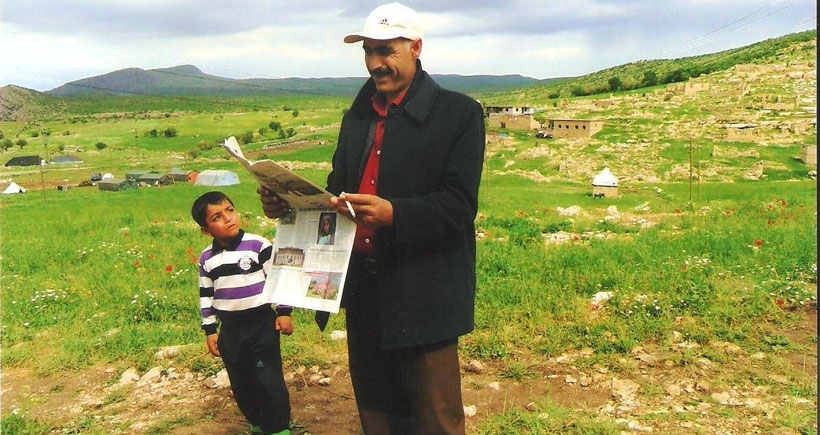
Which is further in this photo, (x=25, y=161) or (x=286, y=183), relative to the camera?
(x=25, y=161)

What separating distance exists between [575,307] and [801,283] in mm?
2341

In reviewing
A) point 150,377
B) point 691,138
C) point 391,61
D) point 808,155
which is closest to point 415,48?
point 391,61

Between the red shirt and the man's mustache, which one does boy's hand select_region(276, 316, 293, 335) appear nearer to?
the red shirt

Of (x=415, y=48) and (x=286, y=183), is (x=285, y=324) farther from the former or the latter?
(x=415, y=48)

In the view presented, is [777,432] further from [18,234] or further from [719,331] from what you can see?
[18,234]

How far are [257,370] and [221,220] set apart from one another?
91 cm

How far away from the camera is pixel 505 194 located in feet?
96.8

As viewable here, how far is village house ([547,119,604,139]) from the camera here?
185 feet

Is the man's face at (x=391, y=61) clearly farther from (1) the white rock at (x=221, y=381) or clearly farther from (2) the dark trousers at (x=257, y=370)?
(1) the white rock at (x=221, y=381)

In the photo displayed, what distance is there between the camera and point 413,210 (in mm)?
2256

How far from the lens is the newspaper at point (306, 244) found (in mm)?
2348

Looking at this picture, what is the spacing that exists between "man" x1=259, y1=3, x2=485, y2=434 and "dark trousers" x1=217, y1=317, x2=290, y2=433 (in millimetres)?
1165

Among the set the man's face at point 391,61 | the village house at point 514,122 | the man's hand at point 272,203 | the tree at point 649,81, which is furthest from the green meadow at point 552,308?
the tree at point 649,81

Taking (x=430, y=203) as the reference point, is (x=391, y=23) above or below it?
above
